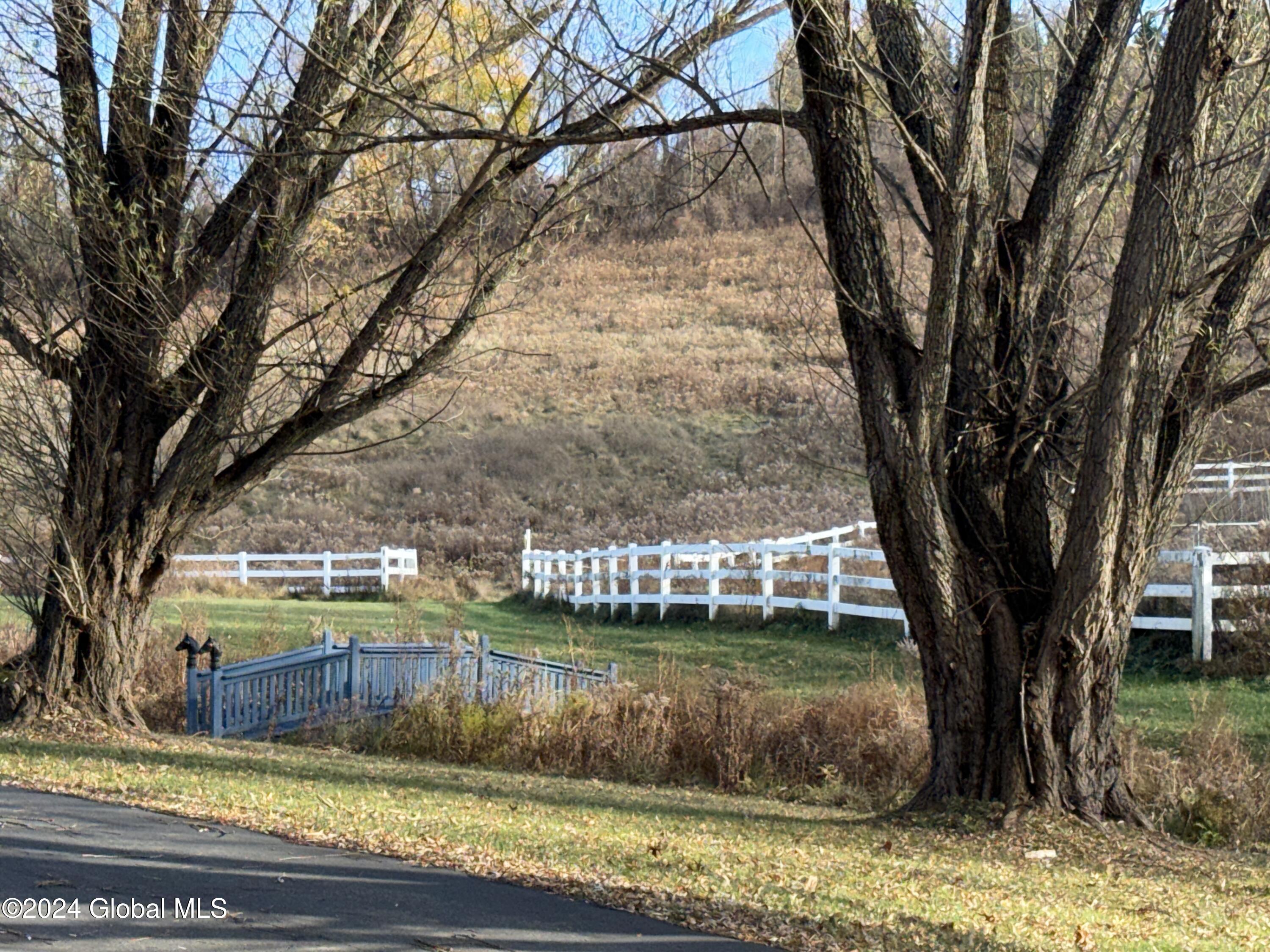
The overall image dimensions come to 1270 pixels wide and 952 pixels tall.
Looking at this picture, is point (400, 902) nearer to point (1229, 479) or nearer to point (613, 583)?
point (613, 583)

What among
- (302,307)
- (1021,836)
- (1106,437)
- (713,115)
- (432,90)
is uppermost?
(432,90)

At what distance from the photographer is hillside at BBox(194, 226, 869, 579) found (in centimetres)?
4028

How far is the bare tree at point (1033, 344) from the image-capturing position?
8570 mm

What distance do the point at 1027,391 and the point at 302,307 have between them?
6.60 metres

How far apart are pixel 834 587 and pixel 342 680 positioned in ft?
28.8

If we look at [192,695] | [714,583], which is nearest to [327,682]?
[192,695]

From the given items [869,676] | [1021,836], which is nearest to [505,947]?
[1021,836]

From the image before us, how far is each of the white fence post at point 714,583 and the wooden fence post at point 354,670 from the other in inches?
366

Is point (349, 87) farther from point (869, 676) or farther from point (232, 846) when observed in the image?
point (869, 676)

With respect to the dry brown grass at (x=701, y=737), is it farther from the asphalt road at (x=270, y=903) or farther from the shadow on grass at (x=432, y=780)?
the asphalt road at (x=270, y=903)

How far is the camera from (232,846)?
676 cm

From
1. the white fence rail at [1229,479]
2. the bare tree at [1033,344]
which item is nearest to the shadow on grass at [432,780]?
the bare tree at [1033,344]

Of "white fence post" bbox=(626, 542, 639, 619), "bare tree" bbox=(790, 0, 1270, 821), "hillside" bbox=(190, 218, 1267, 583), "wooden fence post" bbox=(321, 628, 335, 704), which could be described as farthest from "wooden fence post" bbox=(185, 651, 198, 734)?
"hillside" bbox=(190, 218, 1267, 583)

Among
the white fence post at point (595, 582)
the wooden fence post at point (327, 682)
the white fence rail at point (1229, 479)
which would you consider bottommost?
the wooden fence post at point (327, 682)
